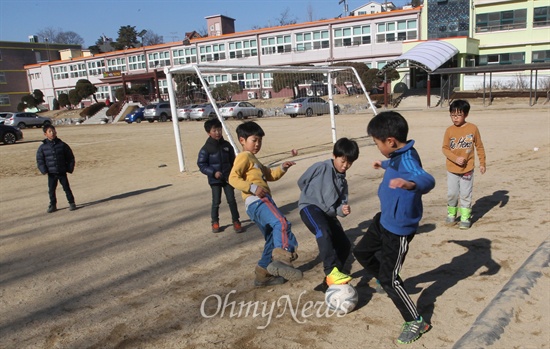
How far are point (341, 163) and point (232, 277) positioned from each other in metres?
1.62

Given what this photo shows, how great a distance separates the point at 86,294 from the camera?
4.02 m

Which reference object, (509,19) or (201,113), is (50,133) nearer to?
(201,113)

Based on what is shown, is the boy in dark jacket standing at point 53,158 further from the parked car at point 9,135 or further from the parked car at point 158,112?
the parked car at point 158,112

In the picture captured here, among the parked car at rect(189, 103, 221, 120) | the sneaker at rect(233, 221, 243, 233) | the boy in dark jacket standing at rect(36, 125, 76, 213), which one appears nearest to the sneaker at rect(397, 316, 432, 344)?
the sneaker at rect(233, 221, 243, 233)

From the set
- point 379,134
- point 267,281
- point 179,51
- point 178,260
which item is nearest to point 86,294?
point 178,260

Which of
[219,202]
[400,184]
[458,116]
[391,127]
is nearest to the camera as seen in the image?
[400,184]

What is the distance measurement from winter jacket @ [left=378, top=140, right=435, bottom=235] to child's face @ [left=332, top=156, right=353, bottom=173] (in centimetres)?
63

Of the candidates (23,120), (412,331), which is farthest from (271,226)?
(23,120)

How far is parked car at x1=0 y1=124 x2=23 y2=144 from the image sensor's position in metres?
21.5

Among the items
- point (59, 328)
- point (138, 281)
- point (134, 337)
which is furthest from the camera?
point (138, 281)

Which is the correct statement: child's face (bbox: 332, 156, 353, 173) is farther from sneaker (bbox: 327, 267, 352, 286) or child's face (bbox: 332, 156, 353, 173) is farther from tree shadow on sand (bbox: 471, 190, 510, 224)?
tree shadow on sand (bbox: 471, 190, 510, 224)

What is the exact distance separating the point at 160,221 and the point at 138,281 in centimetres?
230

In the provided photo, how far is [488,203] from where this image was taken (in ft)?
20.4

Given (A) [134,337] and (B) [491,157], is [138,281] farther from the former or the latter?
→ (B) [491,157]
